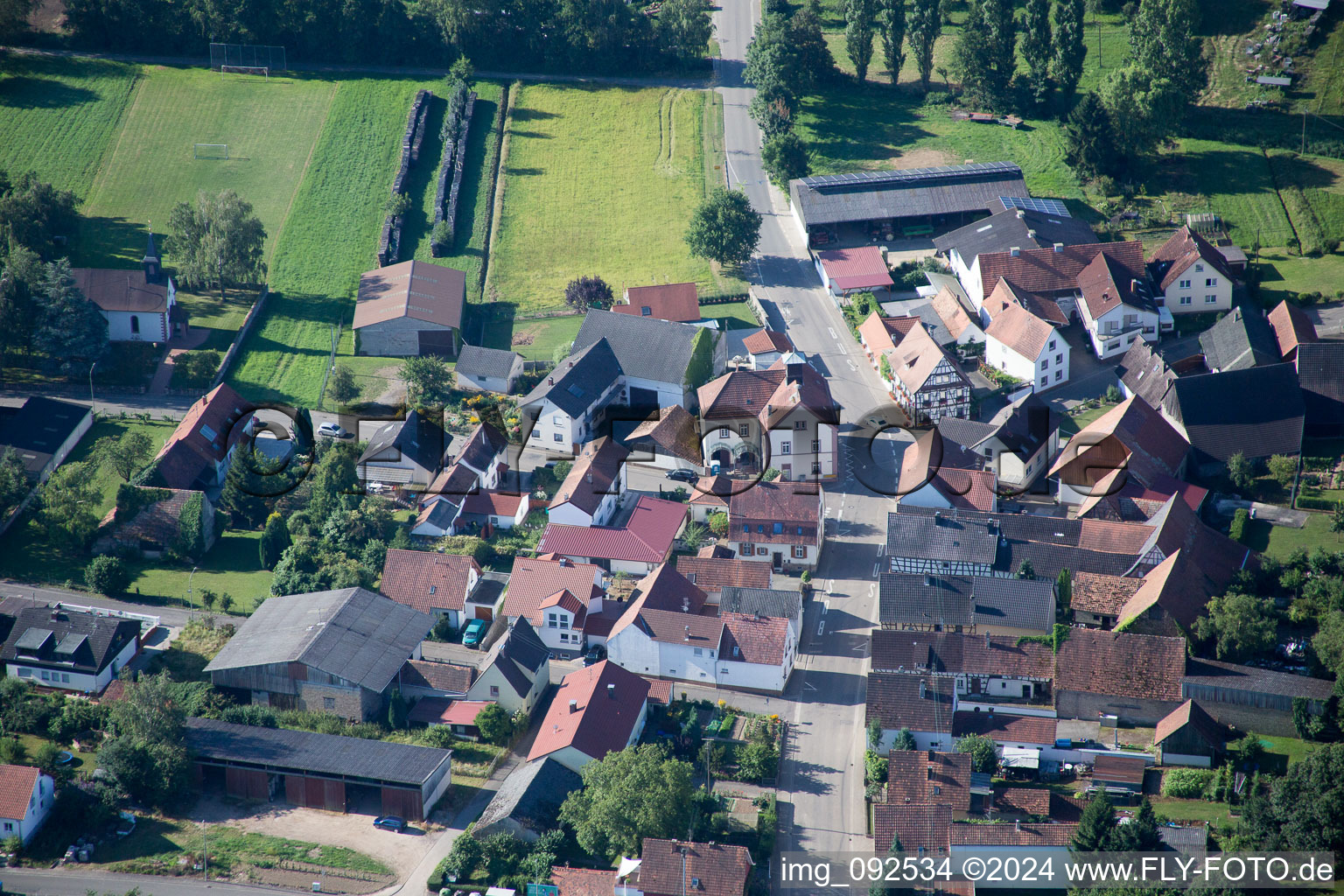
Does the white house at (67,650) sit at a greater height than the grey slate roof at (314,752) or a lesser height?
greater

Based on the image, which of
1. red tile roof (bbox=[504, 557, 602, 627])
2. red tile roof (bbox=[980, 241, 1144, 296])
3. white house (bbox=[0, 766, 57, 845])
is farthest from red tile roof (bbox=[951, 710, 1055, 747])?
white house (bbox=[0, 766, 57, 845])

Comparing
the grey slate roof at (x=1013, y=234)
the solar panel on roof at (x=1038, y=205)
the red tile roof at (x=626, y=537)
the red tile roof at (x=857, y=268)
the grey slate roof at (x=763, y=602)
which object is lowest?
the grey slate roof at (x=763, y=602)

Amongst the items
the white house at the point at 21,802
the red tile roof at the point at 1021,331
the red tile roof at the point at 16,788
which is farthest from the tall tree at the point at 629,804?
the red tile roof at the point at 1021,331

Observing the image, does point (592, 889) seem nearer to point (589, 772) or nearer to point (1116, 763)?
point (589, 772)

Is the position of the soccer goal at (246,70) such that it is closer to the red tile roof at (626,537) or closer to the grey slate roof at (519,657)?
the red tile roof at (626,537)

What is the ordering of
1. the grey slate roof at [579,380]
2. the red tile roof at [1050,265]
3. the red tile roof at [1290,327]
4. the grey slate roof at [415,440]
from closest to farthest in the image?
the grey slate roof at [415,440] → the grey slate roof at [579,380] → the red tile roof at [1290,327] → the red tile roof at [1050,265]

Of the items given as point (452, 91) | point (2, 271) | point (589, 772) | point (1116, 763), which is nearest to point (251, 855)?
point (589, 772)
